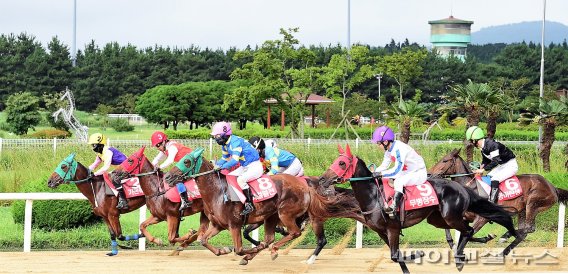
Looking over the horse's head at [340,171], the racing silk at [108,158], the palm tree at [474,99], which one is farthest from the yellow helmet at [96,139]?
the palm tree at [474,99]

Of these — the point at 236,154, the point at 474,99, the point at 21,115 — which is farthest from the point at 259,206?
the point at 21,115

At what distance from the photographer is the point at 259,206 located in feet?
39.6

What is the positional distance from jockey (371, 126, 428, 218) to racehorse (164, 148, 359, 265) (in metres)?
1.24

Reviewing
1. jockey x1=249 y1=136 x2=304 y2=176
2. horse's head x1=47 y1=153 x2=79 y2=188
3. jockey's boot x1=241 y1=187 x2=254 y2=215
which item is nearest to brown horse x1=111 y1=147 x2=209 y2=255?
horse's head x1=47 y1=153 x2=79 y2=188

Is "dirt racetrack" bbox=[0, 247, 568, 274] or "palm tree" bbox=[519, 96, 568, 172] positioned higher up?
"palm tree" bbox=[519, 96, 568, 172]

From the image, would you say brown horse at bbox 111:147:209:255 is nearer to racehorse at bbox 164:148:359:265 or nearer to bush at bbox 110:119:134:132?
racehorse at bbox 164:148:359:265

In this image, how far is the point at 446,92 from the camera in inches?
2311

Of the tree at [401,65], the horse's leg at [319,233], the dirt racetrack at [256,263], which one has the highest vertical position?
the tree at [401,65]

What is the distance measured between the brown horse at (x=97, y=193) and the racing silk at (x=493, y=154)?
4.34 m

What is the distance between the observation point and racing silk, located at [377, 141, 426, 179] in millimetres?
11164

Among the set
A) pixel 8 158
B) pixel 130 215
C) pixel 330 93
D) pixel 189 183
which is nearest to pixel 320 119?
pixel 330 93

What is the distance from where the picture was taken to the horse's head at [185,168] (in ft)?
37.0

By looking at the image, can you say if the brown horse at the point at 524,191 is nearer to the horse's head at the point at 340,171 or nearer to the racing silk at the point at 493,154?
the racing silk at the point at 493,154

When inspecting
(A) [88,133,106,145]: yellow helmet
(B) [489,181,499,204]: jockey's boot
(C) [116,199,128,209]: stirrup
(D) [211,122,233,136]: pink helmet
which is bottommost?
(C) [116,199,128,209]: stirrup
